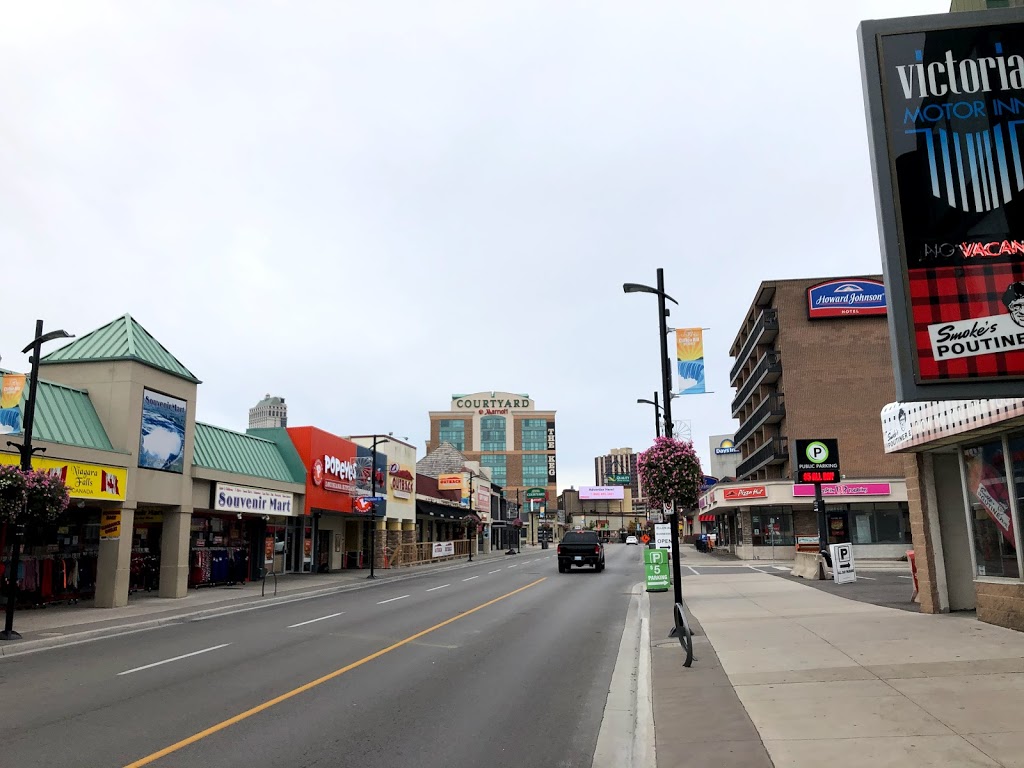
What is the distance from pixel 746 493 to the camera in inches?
2227

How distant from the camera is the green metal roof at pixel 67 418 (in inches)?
838

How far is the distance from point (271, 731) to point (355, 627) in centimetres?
930

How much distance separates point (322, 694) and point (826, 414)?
55453 mm

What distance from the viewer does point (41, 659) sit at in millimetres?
13641

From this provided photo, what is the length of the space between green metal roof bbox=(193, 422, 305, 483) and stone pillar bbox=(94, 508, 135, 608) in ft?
16.7

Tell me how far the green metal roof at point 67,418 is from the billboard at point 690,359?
17235 mm

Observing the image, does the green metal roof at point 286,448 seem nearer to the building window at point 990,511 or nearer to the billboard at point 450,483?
the billboard at point 450,483

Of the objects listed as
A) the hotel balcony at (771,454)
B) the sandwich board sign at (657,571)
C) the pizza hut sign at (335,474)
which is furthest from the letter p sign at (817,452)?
the hotel balcony at (771,454)

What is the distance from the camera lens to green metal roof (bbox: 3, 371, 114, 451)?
69.8ft

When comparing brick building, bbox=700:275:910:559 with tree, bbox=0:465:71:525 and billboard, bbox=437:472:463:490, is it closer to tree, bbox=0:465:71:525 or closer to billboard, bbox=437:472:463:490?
billboard, bbox=437:472:463:490

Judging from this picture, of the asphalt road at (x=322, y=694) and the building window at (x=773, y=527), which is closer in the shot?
the asphalt road at (x=322, y=694)

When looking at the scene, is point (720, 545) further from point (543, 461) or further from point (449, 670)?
point (543, 461)

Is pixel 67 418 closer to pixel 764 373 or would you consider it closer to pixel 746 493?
pixel 746 493

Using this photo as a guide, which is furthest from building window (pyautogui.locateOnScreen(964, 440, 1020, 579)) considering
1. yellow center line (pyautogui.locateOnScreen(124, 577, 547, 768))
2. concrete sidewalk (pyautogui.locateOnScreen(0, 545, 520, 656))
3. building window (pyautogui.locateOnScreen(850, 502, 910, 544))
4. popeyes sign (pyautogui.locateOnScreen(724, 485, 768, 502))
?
building window (pyautogui.locateOnScreen(850, 502, 910, 544))
